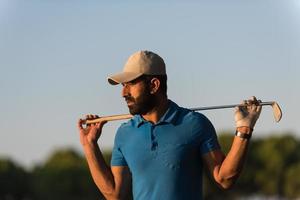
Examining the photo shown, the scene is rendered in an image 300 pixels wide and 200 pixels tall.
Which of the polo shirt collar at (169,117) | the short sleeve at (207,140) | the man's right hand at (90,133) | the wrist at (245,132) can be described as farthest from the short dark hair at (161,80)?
the wrist at (245,132)

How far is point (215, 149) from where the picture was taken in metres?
6.70

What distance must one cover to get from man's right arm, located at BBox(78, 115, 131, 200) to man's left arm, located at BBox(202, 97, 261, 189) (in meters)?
0.82

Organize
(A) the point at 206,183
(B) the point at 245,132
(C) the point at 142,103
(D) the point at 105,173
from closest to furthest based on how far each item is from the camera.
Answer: (B) the point at 245,132
(C) the point at 142,103
(D) the point at 105,173
(A) the point at 206,183

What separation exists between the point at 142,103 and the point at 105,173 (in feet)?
2.10

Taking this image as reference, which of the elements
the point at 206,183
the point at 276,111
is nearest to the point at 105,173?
the point at 276,111

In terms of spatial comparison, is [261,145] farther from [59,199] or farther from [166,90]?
[166,90]

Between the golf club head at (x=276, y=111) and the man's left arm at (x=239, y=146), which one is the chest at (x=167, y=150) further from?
the golf club head at (x=276, y=111)

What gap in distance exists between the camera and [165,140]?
6730 mm

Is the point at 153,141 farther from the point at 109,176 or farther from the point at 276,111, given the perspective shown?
the point at 276,111

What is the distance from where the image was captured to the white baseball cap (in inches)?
270

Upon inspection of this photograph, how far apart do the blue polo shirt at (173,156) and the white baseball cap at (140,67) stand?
29cm

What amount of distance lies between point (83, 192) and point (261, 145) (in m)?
20.7

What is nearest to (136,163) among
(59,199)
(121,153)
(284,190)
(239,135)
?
(121,153)

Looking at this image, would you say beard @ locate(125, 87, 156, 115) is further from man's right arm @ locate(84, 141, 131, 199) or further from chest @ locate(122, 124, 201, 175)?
man's right arm @ locate(84, 141, 131, 199)
